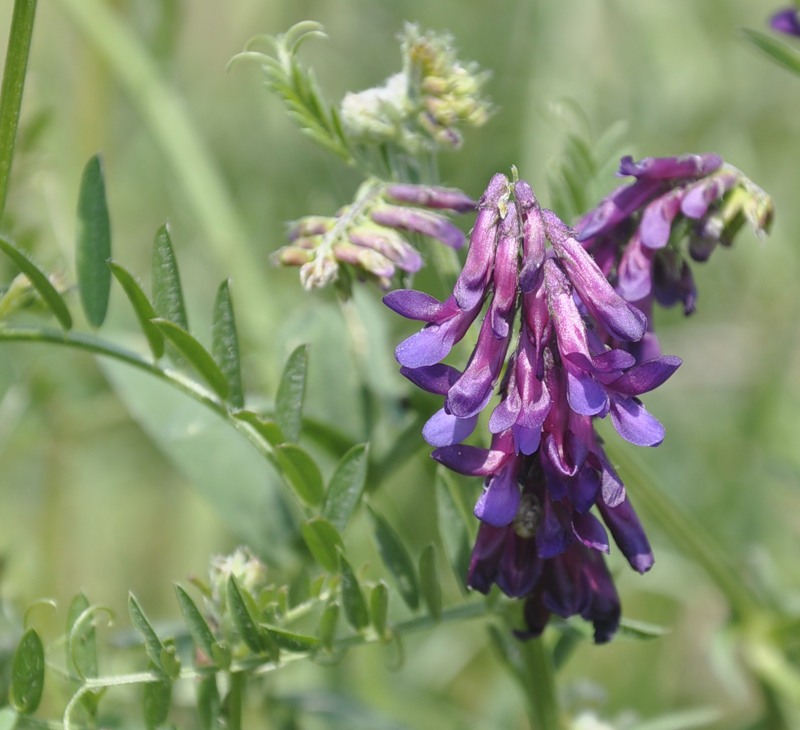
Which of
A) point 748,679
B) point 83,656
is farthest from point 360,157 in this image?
point 748,679

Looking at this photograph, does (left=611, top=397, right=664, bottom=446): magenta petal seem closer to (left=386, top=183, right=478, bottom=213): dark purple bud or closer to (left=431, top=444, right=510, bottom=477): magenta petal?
(left=431, top=444, right=510, bottom=477): magenta petal

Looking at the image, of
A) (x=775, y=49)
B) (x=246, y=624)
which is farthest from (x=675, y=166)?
(x=246, y=624)

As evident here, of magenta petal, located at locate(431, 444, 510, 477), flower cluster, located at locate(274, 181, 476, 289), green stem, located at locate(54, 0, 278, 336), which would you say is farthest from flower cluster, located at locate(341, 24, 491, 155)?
green stem, located at locate(54, 0, 278, 336)

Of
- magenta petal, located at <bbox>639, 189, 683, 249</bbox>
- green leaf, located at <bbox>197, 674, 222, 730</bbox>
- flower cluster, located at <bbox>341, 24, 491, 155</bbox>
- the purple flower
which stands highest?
the purple flower

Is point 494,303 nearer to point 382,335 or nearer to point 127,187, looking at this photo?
point 382,335

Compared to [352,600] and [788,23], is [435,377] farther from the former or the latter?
[788,23]

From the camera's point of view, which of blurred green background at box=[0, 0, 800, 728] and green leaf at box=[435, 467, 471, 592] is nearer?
green leaf at box=[435, 467, 471, 592]
